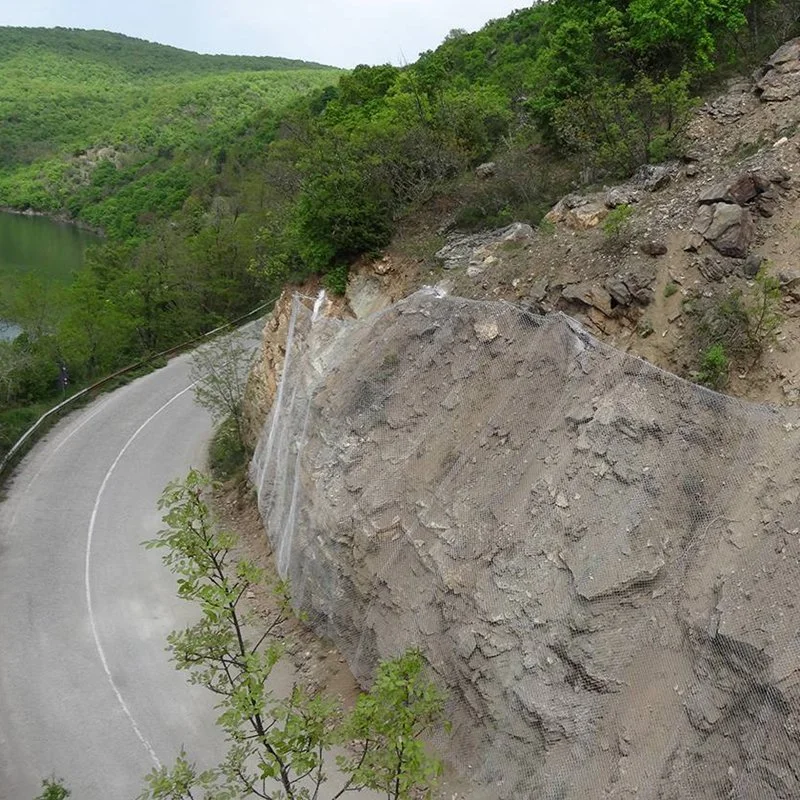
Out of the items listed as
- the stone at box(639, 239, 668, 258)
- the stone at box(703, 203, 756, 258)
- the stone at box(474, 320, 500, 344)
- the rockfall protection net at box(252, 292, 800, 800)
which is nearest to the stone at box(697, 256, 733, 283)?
the stone at box(703, 203, 756, 258)

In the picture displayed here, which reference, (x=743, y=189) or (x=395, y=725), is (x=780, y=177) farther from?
(x=395, y=725)

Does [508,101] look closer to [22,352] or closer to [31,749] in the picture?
[22,352]

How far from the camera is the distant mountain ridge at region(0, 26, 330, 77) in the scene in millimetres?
158375

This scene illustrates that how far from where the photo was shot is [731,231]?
34.8 ft

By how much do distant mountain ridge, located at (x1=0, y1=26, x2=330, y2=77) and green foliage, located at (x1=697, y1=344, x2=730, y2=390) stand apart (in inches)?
6592

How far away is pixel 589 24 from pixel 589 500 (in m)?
12.5

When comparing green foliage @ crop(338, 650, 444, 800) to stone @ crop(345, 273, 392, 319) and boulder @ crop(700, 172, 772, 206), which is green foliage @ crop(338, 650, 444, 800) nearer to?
boulder @ crop(700, 172, 772, 206)

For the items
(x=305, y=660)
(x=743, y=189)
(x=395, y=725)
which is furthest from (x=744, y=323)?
(x=305, y=660)

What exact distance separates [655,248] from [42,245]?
65.4 m

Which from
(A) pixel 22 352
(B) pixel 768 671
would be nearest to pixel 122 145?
(A) pixel 22 352

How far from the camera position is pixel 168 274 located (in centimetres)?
3216

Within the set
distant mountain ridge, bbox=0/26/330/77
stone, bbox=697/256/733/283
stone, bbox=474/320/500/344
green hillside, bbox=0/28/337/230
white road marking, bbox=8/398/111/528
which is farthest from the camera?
distant mountain ridge, bbox=0/26/330/77

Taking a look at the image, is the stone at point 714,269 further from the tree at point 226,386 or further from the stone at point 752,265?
the tree at point 226,386

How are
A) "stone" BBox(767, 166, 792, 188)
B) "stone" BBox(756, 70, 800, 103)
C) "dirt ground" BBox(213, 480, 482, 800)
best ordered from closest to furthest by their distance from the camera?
1. "dirt ground" BBox(213, 480, 482, 800)
2. "stone" BBox(767, 166, 792, 188)
3. "stone" BBox(756, 70, 800, 103)
